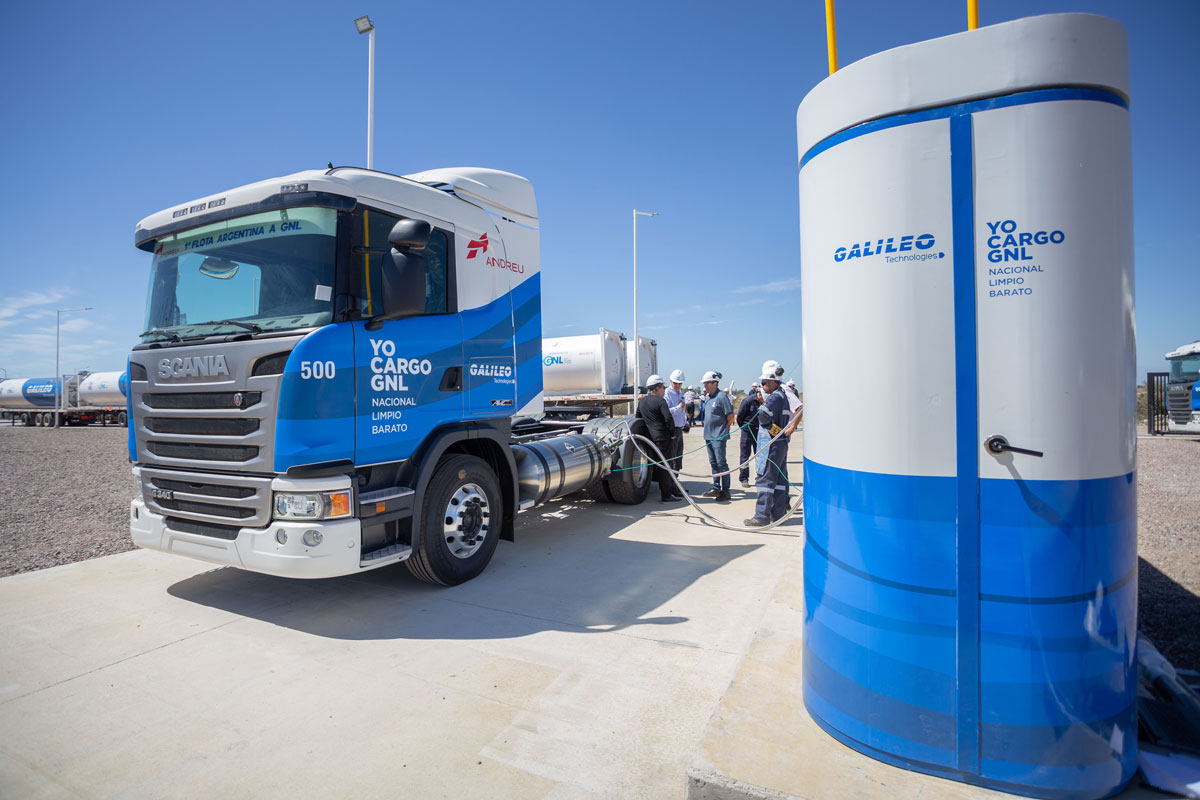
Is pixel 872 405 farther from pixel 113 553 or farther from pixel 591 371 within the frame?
pixel 591 371

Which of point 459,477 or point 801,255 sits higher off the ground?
point 801,255

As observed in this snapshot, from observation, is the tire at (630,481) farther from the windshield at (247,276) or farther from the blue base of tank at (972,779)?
the blue base of tank at (972,779)

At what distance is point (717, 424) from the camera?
9.28 meters

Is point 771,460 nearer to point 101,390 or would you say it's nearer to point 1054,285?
point 1054,285

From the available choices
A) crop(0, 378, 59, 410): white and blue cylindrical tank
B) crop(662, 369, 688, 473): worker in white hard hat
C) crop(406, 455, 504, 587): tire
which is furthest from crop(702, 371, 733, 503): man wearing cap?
crop(0, 378, 59, 410): white and blue cylindrical tank

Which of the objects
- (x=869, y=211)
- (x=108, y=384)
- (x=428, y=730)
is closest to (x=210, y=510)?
(x=428, y=730)

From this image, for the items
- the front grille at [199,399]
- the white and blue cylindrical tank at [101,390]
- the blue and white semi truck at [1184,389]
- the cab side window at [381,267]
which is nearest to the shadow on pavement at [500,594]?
the front grille at [199,399]

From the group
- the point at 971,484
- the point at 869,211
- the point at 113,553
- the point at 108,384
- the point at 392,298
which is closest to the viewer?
the point at 971,484

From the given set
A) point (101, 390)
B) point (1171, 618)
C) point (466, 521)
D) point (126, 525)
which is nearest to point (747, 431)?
point (466, 521)

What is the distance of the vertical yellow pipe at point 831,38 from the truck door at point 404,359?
119 inches

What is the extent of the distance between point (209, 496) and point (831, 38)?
4.59 m

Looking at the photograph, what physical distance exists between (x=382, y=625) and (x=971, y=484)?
3.82 m

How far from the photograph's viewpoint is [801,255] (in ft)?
8.26

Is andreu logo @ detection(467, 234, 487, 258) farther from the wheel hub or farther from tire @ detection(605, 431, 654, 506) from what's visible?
tire @ detection(605, 431, 654, 506)
